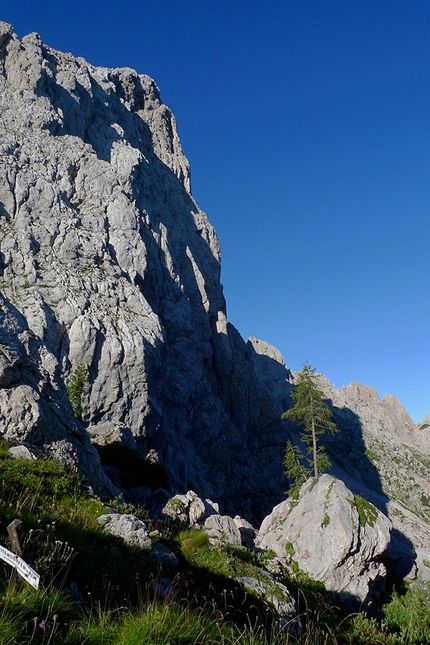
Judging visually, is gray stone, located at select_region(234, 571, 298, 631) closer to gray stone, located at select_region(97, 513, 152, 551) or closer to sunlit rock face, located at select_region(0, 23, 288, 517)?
gray stone, located at select_region(97, 513, 152, 551)

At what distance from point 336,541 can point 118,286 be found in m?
48.5

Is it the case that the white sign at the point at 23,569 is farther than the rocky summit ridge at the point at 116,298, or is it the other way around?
the rocky summit ridge at the point at 116,298

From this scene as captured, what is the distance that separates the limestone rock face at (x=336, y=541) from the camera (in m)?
17.4

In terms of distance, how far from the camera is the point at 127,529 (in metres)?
8.25

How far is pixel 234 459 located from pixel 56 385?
76.8 m

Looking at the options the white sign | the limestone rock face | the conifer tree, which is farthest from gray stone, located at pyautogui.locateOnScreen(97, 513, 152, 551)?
the conifer tree

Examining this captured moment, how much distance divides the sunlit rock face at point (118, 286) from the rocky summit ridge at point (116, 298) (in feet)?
0.72

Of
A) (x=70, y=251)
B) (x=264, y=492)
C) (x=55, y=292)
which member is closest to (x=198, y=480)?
(x=264, y=492)

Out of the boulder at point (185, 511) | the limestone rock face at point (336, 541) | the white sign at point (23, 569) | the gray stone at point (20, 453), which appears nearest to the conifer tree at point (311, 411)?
the limestone rock face at point (336, 541)

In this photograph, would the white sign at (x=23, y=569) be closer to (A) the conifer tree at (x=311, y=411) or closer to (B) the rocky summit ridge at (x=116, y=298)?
(B) the rocky summit ridge at (x=116, y=298)

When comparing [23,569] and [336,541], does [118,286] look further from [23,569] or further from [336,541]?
[23,569]

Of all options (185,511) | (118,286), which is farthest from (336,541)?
(118,286)

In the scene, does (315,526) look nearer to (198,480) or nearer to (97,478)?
(97,478)

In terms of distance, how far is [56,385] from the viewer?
15.9 meters
